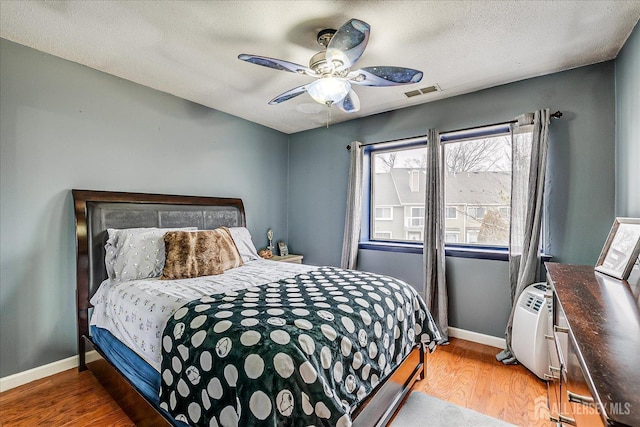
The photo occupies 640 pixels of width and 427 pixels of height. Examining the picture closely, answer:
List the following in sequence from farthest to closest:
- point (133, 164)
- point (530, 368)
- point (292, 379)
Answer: point (133, 164), point (530, 368), point (292, 379)

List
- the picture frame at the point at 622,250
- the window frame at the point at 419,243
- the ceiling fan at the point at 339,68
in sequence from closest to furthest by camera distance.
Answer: the picture frame at the point at 622,250 → the ceiling fan at the point at 339,68 → the window frame at the point at 419,243

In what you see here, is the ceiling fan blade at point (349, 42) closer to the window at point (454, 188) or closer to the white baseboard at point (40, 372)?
the window at point (454, 188)

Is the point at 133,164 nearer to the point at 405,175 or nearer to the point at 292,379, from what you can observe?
the point at 292,379

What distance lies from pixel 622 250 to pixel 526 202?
1053mm

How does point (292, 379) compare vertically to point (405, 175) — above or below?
below

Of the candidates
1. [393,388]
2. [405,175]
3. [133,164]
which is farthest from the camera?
[405,175]

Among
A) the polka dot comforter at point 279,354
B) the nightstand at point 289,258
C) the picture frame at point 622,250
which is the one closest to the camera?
the polka dot comforter at point 279,354

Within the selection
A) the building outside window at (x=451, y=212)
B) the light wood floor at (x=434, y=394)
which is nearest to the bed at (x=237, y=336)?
the light wood floor at (x=434, y=394)

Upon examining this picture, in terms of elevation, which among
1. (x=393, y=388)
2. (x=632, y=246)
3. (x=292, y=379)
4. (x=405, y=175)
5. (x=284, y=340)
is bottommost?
(x=393, y=388)

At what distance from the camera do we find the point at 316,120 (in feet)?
12.6

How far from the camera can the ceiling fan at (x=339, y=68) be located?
163 cm

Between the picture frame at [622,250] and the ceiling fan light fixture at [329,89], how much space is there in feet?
6.22

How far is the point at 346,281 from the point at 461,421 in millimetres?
1099

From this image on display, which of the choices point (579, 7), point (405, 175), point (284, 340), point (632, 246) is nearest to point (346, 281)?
point (284, 340)
